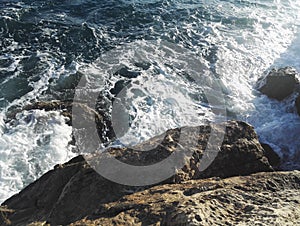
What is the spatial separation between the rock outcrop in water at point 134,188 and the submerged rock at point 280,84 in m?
4.74

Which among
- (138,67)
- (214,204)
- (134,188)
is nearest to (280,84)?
(138,67)

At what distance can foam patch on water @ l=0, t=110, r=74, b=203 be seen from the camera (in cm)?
662

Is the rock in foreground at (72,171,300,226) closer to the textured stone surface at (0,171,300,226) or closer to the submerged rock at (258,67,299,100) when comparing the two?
the textured stone surface at (0,171,300,226)

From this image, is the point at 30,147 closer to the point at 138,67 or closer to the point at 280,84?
the point at 138,67

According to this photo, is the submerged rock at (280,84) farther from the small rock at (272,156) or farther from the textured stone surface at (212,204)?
the textured stone surface at (212,204)

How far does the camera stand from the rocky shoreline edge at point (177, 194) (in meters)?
2.93

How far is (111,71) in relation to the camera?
10570 mm

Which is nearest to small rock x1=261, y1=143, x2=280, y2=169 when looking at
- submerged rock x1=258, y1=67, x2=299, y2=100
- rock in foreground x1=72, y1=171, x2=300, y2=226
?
submerged rock x1=258, y1=67, x2=299, y2=100

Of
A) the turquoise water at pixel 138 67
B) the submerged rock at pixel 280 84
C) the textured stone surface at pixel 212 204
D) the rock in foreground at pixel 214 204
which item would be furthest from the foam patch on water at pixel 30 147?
the submerged rock at pixel 280 84

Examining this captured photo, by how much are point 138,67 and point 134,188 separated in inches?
288

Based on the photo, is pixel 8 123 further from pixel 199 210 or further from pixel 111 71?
pixel 199 210

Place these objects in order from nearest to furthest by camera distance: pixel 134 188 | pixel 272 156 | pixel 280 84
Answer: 1. pixel 134 188
2. pixel 272 156
3. pixel 280 84

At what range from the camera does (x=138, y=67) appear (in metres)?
10.8

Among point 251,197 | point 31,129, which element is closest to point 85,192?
point 251,197
